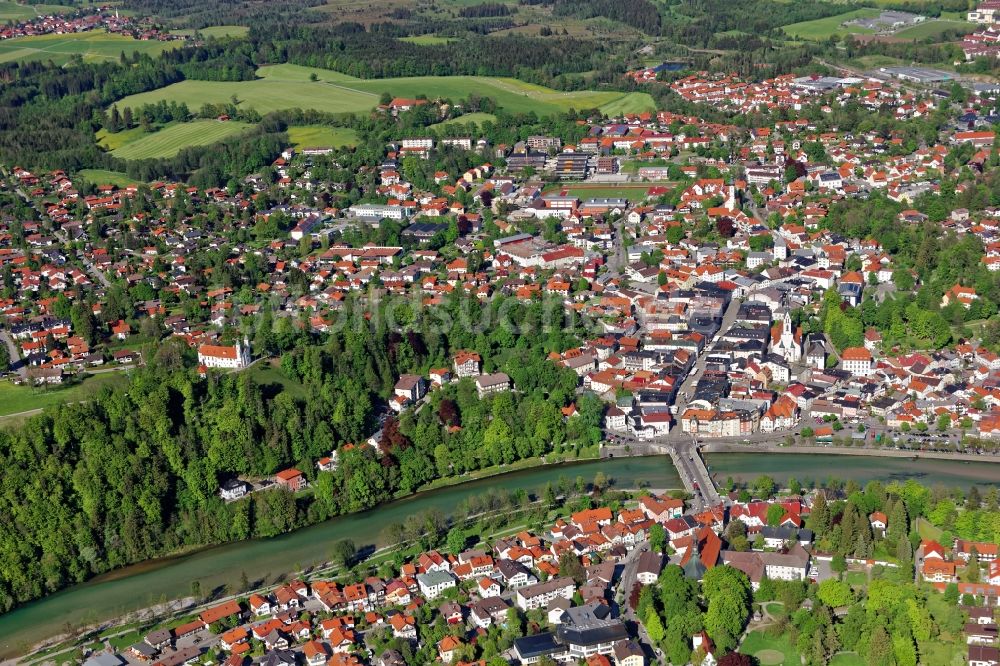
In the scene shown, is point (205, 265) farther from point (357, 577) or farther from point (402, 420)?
point (357, 577)

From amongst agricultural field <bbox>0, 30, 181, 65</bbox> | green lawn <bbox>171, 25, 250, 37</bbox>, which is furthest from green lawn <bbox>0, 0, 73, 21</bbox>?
green lawn <bbox>171, 25, 250, 37</bbox>

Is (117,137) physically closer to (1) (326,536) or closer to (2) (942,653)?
(1) (326,536)

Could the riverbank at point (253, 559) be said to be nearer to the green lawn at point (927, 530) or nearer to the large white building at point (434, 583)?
the large white building at point (434, 583)

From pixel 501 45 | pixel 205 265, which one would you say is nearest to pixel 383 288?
pixel 205 265

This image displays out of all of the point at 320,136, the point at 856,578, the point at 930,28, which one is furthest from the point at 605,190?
the point at 930,28

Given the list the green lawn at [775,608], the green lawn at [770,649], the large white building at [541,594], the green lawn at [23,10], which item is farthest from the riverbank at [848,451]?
the green lawn at [23,10]

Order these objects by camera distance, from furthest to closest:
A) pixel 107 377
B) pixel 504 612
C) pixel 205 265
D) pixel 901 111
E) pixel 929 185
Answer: pixel 901 111
pixel 929 185
pixel 205 265
pixel 107 377
pixel 504 612
